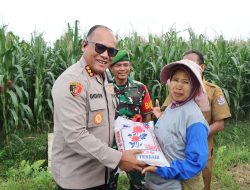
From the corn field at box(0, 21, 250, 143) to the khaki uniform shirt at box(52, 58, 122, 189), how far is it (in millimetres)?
3167

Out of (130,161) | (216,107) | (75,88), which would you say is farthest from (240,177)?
(75,88)

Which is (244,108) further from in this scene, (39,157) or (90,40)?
(90,40)

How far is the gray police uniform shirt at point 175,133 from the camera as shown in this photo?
2129mm

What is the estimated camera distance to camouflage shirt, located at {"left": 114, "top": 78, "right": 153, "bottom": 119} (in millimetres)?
3344

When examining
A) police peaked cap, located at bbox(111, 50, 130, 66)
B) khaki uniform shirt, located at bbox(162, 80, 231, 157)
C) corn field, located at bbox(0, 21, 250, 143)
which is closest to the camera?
khaki uniform shirt, located at bbox(162, 80, 231, 157)

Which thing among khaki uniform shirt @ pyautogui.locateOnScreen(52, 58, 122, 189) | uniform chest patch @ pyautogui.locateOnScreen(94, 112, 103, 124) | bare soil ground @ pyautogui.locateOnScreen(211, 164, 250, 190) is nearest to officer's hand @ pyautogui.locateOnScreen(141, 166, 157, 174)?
khaki uniform shirt @ pyautogui.locateOnScreen(52, 58, 122, 189)

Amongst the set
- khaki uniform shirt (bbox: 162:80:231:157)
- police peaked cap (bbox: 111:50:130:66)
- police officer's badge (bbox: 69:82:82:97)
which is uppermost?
police peaked cap (bbox: 111:50:130:66)

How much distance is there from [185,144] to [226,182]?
2.52m

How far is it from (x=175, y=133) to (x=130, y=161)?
0.32m

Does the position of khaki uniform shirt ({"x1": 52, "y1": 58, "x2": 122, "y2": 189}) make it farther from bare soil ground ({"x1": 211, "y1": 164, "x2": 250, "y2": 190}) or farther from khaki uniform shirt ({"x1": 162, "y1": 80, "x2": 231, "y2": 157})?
bare soil ground ({"x1": 211, "y1": 164, "x2": 250, "y2": 190})

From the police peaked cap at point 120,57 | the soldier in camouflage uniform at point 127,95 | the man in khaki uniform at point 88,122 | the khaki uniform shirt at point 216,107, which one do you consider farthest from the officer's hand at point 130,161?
the police peaked cap at point 120,57

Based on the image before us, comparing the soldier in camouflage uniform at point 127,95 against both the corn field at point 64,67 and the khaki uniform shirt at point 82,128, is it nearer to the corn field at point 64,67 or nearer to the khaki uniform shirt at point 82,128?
the khaki uniform shirt at point 82,128

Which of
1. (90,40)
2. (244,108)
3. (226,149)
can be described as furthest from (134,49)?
(90,40)

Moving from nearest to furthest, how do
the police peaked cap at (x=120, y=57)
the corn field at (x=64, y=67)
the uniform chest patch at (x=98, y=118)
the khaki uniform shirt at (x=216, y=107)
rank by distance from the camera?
the uniform chest patch at (x=98, y=118) → the khaki uniform shirt at (x=216, y=107) → the police peaked cap at (x=120, y=57) → the corn field at (x=64, y=67)
